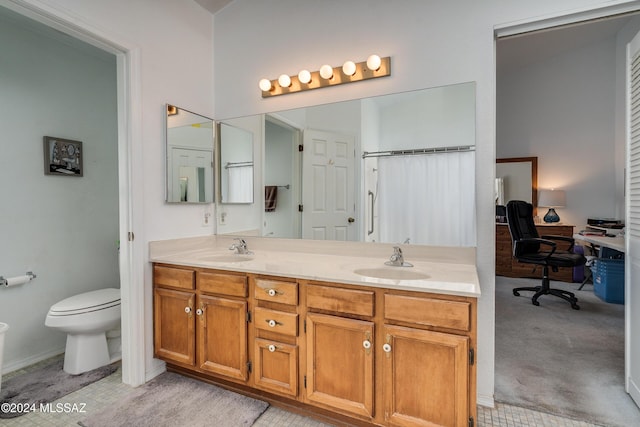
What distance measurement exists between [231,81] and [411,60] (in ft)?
4.52

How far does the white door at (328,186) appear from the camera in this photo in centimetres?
214

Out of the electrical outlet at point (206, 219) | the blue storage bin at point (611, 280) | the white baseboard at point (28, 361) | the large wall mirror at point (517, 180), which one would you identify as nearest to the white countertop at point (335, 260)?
the electrical outlet at point (206, 219)

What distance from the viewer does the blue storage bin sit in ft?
11.4

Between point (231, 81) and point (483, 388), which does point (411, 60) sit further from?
point (483, 388)

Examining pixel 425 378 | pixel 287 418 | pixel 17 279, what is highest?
pixel 17 279

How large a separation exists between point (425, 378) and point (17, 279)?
2681 mm

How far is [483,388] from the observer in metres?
1.75

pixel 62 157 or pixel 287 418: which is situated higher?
pixel 62 157

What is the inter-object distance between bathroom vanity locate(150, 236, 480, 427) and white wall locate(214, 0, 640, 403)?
1.76 ft

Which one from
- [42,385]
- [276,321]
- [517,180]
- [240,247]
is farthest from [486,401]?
[517,180]

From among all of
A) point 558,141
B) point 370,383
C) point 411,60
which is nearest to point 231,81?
point 411,60

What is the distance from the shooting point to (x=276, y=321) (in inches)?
65.0

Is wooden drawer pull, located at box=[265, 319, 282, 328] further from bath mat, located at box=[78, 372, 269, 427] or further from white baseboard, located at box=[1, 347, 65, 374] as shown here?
white baseboard, located at box=[1, 347, 65, 374]

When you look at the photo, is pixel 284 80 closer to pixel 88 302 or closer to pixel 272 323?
pixel 272 323
